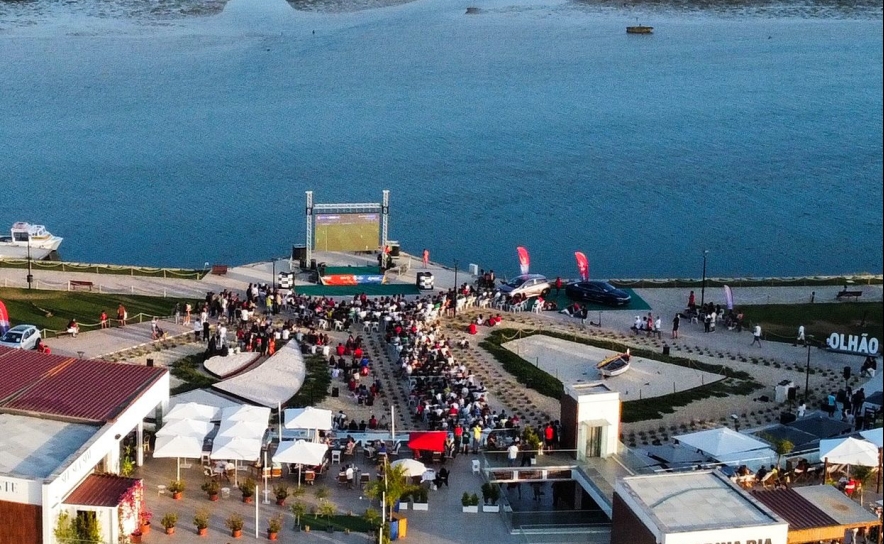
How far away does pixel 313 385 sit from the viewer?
1289 inches

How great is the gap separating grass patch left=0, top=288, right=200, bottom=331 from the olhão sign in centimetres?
1965

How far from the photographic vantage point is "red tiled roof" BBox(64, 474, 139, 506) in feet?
74.3

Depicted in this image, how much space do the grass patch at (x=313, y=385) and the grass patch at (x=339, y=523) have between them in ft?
23.6

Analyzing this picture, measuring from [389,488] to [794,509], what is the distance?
7.67 m

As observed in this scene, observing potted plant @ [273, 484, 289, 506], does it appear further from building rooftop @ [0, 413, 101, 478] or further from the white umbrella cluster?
building rooftop @ [0, 413, 101, 478]

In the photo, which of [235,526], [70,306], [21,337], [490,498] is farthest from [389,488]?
[70,306]

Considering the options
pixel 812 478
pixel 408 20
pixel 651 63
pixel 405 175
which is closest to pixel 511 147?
pixel 405 175

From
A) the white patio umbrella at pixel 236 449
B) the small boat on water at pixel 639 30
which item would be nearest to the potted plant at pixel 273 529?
the white patio umbrella at pixel 236 449

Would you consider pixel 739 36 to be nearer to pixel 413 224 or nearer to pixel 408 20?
pixel 408 20

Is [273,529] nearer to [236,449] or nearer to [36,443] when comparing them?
[236,449]

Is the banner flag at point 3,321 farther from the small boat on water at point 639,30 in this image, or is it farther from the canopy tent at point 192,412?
the small boat on water at point 639,30

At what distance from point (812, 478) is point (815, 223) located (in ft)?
128

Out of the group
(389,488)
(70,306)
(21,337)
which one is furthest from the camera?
(70,306)

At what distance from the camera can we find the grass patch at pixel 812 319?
3897cm
